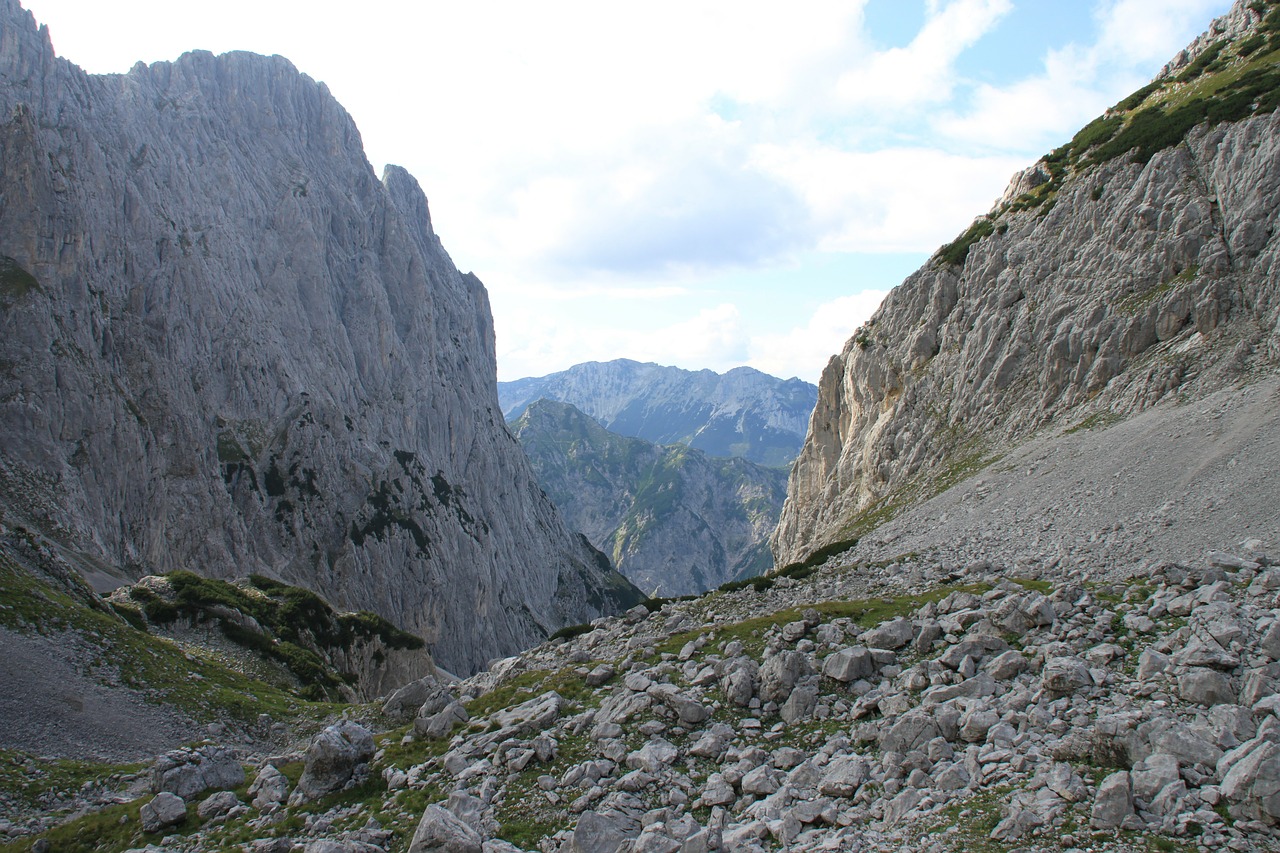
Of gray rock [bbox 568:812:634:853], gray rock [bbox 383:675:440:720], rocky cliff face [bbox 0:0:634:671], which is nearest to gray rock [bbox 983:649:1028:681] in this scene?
gray rock [bbox 568:812:634:853]

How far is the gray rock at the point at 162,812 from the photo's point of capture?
1602 centimetres

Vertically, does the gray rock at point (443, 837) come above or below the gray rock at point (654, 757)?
above

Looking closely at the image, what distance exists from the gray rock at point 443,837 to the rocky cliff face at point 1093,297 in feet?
144

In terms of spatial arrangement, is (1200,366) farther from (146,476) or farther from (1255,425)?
(146,476)

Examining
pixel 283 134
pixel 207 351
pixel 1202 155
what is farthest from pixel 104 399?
pixel 1202 155

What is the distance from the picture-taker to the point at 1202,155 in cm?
5025

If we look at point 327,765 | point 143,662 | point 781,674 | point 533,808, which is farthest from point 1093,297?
point 143,662

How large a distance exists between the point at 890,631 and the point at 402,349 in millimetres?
147392

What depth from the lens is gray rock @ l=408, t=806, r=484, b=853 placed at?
12.5m

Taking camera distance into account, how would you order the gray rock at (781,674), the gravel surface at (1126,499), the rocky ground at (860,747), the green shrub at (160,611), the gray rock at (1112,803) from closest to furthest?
the gray rock at (1112,803)
the rocky ground at (860,747)
the gray rock at (781,674)
the gravel surface at (1126,499)
the green shrub at (160,611)

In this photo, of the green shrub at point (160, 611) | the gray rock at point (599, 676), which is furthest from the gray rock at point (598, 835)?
the green shrub at point (160, 611)

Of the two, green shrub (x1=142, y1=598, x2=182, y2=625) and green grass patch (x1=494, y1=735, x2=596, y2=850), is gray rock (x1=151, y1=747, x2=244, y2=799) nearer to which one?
green grass patch (x1=494, y1=735, x2=596, y2=850)

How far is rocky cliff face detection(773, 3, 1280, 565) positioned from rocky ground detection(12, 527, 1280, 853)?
103ft

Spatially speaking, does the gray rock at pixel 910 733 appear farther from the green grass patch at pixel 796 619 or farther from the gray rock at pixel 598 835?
the green grass patch at pixel 796 619
